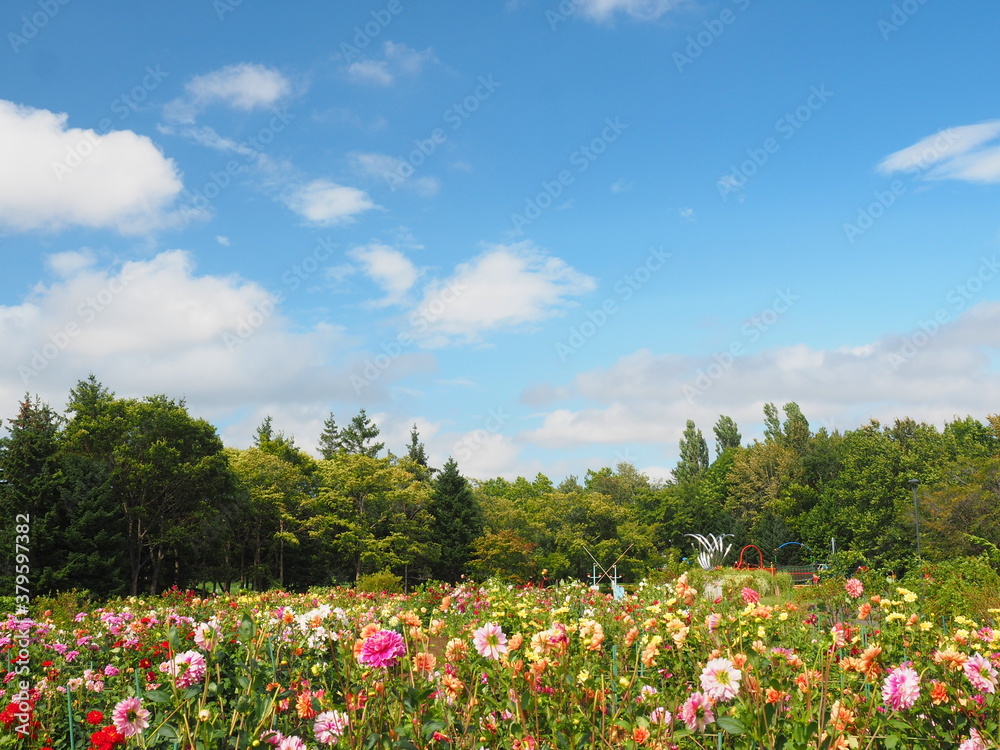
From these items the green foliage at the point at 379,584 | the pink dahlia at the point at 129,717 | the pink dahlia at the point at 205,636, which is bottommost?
the green foliage at the point at 379,584

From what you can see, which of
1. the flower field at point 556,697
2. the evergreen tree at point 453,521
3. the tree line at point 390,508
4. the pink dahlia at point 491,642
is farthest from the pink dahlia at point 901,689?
the evergreen tree at point 453,521

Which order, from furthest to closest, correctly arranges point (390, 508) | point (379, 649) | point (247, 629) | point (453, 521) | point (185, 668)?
point (453, 521), point (390, 508), point (247, 629), point (185, 668), point (379, 649)

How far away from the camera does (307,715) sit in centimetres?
233

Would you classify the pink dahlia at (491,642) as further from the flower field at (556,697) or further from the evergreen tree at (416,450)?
the evergreen tree at (416,450)

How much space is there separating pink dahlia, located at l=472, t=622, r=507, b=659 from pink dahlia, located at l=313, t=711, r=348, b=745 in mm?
469

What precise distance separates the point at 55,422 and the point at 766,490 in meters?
39.0

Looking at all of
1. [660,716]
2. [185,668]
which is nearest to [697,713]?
[660,716]

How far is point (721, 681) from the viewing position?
221 cm

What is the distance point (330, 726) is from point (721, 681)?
3.80 ft

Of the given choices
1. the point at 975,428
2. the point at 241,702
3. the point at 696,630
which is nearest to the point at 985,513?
the point at 975,428

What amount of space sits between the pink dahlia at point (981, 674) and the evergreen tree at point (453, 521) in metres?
33.0

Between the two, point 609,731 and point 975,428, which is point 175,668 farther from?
point 975,428

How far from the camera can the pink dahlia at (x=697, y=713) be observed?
2270mm

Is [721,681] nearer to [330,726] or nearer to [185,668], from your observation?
[330,726]
